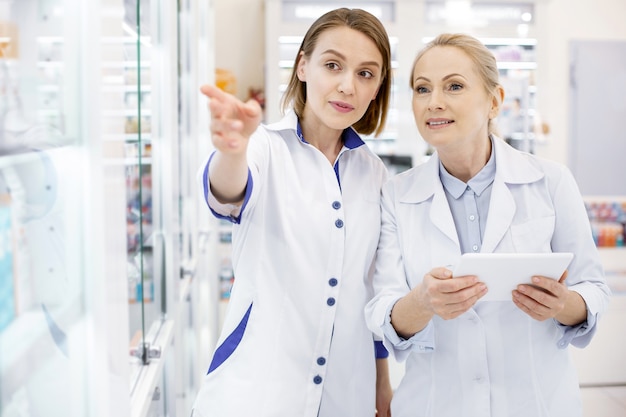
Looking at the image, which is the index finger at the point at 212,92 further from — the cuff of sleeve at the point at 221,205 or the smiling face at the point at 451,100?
the smiling face at the point at 451,100

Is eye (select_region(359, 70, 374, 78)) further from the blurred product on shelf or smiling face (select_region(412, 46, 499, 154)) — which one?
the blurred product on shelf

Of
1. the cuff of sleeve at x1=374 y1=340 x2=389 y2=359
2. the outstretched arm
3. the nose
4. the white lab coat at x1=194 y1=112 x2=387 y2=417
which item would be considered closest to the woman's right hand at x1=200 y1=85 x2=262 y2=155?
the outstretched arm

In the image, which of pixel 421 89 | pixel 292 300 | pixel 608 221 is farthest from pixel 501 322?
pixel 608 221

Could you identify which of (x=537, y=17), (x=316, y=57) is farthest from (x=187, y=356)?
(x=537, y=17)

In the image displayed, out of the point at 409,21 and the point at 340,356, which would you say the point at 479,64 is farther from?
the point at 409,21

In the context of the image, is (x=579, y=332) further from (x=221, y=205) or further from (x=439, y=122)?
(x=221, y=205)

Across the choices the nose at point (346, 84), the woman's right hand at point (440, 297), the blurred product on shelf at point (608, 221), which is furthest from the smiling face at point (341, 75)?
the blurred product on shelf at point (608, 221)

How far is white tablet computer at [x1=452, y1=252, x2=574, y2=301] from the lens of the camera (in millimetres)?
1308

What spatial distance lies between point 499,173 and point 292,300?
0.64 meters

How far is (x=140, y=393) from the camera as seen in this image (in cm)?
169

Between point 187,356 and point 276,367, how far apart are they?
2079 mm

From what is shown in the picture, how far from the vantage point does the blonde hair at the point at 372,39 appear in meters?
1.65

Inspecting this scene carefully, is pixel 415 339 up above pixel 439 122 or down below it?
below

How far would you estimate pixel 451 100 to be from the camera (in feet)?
5.32
